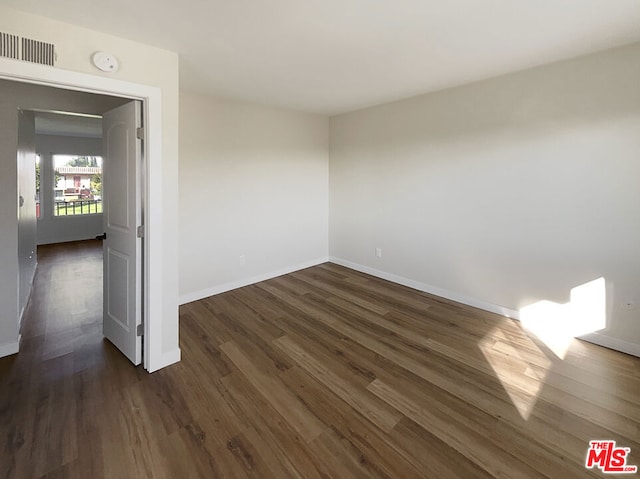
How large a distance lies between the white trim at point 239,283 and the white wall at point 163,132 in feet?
4.30

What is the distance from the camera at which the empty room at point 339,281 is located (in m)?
1.76

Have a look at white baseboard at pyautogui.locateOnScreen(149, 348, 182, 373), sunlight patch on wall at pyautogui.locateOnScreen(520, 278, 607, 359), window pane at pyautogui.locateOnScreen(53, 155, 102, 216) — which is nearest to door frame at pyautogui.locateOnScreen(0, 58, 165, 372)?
white baseboard at pyautogui.locateOnScreen(149, 348, 182, 373)

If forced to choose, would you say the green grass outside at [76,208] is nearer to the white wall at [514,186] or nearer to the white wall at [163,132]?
the white wall at [163,132]

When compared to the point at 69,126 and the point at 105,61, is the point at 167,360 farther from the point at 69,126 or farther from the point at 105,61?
the point at 69,126

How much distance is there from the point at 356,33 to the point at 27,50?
2.04 meters

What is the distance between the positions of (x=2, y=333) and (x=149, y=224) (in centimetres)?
159

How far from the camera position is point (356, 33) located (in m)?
2.17

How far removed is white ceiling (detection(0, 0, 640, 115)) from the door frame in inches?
13.9

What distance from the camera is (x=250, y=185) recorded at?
420 centimetres

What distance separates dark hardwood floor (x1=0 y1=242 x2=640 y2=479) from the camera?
63.3 inches

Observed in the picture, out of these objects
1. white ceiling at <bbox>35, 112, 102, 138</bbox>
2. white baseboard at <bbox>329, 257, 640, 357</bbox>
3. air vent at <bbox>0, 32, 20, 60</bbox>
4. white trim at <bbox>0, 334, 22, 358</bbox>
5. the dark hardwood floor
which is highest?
white ceiling at <bbox>35, 112, 102, 138</bbox>

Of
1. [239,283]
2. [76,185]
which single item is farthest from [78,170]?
[239,283]

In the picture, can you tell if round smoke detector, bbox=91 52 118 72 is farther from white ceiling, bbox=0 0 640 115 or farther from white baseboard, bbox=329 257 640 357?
white baseboard, bbox=329 257 640 357

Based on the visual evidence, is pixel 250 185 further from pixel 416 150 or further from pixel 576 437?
pixel 576 437
